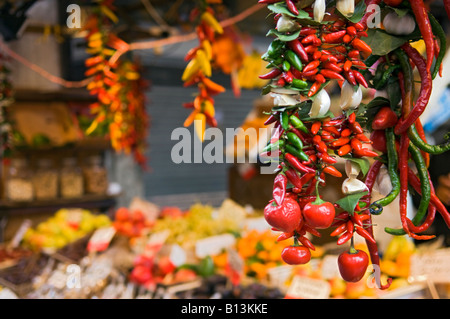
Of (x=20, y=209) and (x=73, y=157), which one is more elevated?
(x=73, y=157)

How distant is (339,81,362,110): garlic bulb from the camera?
0.91 m

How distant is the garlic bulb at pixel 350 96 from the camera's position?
Result: 0.91m

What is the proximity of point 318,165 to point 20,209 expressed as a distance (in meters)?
4.39

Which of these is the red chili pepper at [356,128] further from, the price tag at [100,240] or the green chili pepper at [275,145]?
the price tag at [100,240]

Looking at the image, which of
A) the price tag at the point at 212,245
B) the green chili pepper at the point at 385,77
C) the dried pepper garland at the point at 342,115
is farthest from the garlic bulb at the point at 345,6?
the price tag at the point at 212,245

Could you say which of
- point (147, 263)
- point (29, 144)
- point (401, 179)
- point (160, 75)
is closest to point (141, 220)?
point (147, 263)

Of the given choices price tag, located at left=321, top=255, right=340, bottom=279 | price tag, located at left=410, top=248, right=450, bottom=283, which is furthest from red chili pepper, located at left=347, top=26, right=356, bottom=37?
price tag, located at left=321, top=255, right=340, bottom=279

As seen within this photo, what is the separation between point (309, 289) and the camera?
190 centimetres

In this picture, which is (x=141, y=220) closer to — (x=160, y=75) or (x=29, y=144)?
(x=29, y=144)

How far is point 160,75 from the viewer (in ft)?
25.4

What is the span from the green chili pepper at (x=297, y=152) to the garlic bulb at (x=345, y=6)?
A: 314 mm

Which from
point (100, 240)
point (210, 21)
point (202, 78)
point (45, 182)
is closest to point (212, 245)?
point (100, 240)

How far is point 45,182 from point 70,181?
0.28 m

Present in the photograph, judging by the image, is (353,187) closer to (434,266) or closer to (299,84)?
(299,84)
